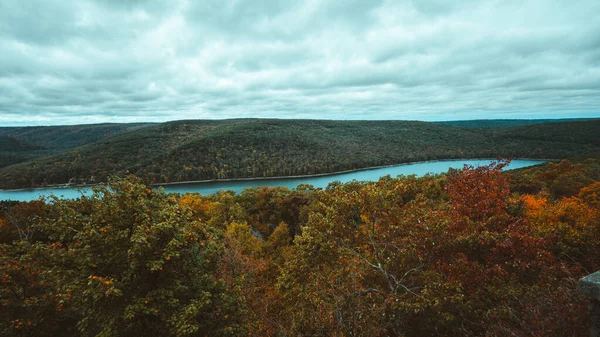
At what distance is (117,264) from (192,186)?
465 ft

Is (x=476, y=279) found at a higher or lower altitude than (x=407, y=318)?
higher

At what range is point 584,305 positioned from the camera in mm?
6203

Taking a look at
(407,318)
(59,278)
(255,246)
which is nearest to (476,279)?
(407,318)

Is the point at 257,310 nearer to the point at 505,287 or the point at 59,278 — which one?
the point at 59,278

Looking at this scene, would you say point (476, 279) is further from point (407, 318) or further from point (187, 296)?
point (187, 296)

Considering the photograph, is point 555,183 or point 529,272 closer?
point 529,272

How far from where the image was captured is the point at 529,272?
Answer: 36.7 ft

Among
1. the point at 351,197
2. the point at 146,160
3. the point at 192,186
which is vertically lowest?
the point at 192,186

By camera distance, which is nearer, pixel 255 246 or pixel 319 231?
pixel 319 231

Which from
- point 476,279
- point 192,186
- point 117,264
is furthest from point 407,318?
point 192,186

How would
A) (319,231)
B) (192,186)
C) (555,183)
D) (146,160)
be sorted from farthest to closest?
1. (146,160)
2. (192,186)
3. (555,183)
4. (319,231)

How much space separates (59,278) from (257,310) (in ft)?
32.7

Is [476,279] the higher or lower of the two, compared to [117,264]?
lower

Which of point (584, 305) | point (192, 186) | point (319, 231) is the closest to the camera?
point (584, 305)
